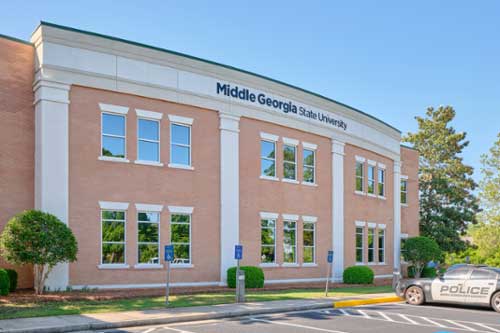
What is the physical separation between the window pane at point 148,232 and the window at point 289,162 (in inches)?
303

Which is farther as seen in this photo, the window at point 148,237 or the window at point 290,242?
the window at point 290,242

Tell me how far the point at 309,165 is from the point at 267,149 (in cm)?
316

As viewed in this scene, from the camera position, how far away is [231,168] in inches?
983

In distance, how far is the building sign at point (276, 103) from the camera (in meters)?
25.1

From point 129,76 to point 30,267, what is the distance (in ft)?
25.6

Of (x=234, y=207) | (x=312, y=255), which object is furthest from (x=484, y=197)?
(x=234, y=207)

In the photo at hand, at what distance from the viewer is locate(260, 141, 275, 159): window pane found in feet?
87.8

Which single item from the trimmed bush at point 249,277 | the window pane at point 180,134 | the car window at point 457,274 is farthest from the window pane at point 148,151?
the car window at point 457,274

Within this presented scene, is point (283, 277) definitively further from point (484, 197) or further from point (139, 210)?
point (484, 197)

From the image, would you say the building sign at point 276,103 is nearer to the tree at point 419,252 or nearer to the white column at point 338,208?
the white column at point 338,208

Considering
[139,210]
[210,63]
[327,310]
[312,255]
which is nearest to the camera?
[327,310]

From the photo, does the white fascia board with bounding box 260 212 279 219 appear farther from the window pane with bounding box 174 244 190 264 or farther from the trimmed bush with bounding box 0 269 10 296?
the trimmed bush with bounding box 0 269 10 296

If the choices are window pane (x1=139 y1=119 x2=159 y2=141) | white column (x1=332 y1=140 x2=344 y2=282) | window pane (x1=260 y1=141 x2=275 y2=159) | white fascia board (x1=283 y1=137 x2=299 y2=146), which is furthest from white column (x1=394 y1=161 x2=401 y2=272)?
window pane (x1=139 y1=119 x2=159 y2=141)

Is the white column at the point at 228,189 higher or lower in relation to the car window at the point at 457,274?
higher
